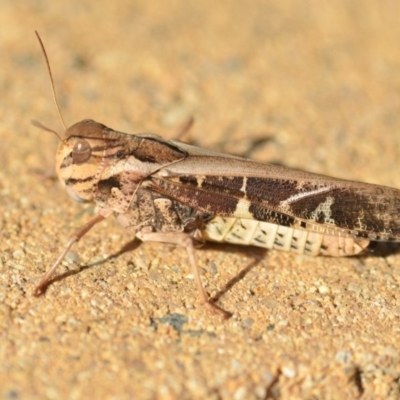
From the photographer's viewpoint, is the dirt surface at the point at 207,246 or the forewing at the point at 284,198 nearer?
the dirt surface at the point at 207,246

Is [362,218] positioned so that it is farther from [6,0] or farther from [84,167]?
[6,0]

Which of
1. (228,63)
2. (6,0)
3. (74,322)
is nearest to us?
(74,322)

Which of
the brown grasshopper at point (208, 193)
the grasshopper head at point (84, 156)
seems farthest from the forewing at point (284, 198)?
the grasshopper head at point (84, 156)

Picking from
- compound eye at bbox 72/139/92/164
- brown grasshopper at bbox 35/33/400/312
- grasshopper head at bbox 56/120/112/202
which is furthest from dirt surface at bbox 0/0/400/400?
compound eye at bbox 72/139/92/164

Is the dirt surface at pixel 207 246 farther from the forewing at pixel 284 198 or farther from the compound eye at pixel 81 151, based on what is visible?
the compound eye at pixel 81 151

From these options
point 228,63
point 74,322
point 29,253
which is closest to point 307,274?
point 74,322

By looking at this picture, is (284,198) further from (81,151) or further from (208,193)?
(81,151)

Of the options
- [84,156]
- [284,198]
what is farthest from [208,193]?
[84,156]
